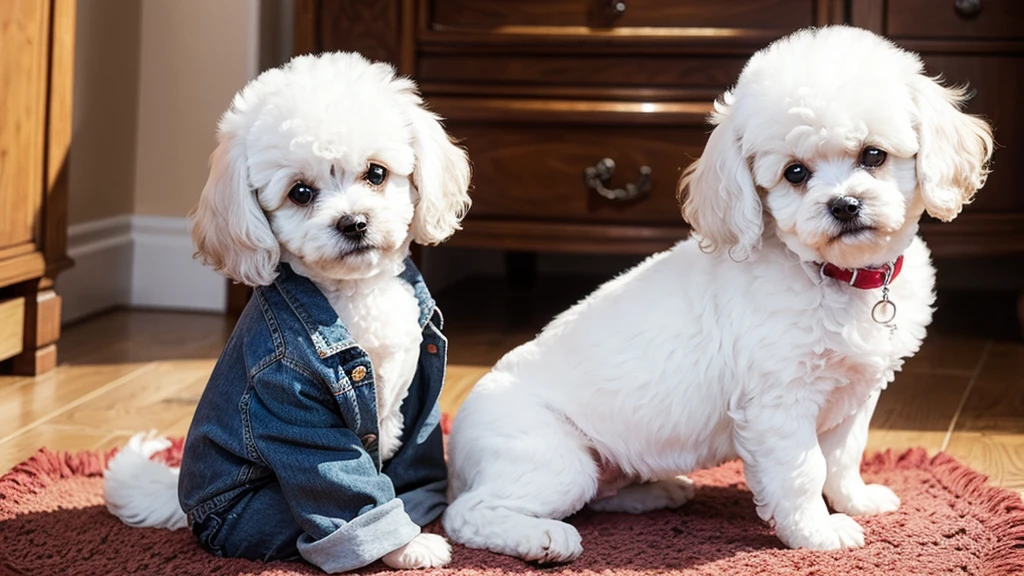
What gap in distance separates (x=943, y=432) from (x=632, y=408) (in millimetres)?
920

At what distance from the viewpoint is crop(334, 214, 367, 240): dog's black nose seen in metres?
1.65

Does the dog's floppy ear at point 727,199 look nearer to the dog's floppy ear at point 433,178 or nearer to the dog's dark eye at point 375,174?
the dog's floppy ear at point 433,178

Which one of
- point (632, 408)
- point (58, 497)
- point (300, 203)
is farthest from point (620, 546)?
point (58, 497)

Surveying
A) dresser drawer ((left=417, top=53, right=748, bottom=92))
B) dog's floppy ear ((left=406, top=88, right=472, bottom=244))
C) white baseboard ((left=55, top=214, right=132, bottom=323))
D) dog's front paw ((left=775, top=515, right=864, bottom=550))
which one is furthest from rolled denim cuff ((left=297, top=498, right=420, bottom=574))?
white baseboard ((left=55, top=214, right=132, bottom=323))

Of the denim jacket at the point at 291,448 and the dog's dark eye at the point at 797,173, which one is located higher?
the dog's dark eye at the point at 797,173

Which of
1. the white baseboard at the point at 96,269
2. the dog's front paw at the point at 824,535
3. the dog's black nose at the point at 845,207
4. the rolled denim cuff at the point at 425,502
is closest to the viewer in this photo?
the dog's black nose at the point at 845,207

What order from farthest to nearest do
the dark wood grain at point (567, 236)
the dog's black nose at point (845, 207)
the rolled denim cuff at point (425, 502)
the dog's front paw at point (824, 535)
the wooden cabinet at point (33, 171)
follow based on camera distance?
1. the dark wood grain at point (567, 236)
2. the wooden cabinet at point (33, 171)
3. the rolled denim cuff at point (425, 502)
4. the dog's front paw at point (824, 535)
5. the dog's black nose at point (845, 207)

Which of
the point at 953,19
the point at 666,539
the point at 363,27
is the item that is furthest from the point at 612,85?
the point at 666,539

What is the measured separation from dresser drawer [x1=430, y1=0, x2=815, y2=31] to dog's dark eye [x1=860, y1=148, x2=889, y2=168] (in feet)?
4.74

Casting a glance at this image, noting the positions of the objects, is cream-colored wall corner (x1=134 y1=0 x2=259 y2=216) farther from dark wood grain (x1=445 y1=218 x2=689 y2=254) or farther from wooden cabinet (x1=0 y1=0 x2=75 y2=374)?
dark wood grain (x1=445 y1=218 x2=689 y2=254)

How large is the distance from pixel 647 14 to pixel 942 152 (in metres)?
1.48

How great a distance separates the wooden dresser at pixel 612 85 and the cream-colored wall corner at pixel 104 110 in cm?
67

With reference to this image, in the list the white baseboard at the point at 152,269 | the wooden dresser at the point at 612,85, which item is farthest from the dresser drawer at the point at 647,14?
the white baseboard at the point at 152,269

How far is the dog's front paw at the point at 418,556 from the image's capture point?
67.2 inches
